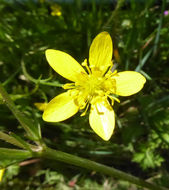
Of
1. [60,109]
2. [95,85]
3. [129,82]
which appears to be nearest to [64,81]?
[95,85]

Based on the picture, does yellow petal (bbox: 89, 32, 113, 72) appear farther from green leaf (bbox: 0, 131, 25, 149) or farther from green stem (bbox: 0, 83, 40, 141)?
green leaf (bbox: 0, 131, 25, 149)

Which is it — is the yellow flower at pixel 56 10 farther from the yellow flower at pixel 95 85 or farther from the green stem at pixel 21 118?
the green stem at pixel 21 118

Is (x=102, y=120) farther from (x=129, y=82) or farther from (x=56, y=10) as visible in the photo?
(x=56, y=10)

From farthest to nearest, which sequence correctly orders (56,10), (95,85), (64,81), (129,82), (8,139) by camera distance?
(56,10)
(64,81)
(95,85)
(129,82)
(8,139)

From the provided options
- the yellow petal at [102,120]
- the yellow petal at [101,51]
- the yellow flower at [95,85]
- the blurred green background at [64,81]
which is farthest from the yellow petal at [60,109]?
the blurred green background at [64,81]

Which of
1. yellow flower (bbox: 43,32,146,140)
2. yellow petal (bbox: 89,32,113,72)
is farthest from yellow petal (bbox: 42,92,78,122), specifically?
yellow petal (bbox: 89,32,113,72)

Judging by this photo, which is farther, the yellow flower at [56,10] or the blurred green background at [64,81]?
the yellow flower at [56,10]

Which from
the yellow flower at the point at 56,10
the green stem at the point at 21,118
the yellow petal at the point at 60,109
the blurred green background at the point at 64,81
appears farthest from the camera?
the yellow flower at the point at 56,10

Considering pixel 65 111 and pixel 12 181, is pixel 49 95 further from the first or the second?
pixel 12 181
